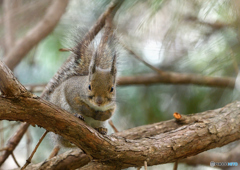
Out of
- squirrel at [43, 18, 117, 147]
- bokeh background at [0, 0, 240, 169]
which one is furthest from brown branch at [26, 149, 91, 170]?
bokeh background at [0, 0, 240, 169]

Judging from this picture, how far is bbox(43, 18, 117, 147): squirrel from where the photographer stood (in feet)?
6.10

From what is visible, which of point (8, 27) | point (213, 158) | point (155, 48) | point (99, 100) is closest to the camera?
point (155, 48)

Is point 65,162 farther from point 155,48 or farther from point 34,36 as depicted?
point 34,36

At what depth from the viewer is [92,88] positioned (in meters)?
1.85

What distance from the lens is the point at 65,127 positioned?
54.5 inches

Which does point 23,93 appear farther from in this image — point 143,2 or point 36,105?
point 143,2

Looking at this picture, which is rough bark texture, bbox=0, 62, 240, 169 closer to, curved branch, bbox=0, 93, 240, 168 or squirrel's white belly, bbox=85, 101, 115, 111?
curved branch, bbox=0, 93, 240, 168

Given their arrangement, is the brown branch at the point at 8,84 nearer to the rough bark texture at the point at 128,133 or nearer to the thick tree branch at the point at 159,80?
the rough bark texture at the point at 128,133

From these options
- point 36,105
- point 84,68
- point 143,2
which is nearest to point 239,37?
point 143,2

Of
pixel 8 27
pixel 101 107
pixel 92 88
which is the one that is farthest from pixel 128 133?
pixel 8 27

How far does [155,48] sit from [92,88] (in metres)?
0.53

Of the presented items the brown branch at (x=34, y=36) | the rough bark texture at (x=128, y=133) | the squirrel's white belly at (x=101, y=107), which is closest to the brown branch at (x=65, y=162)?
the rough bark texture at (x=128, y=133)

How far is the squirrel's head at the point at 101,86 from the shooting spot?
183 cm

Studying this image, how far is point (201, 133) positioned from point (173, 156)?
0.89ft
